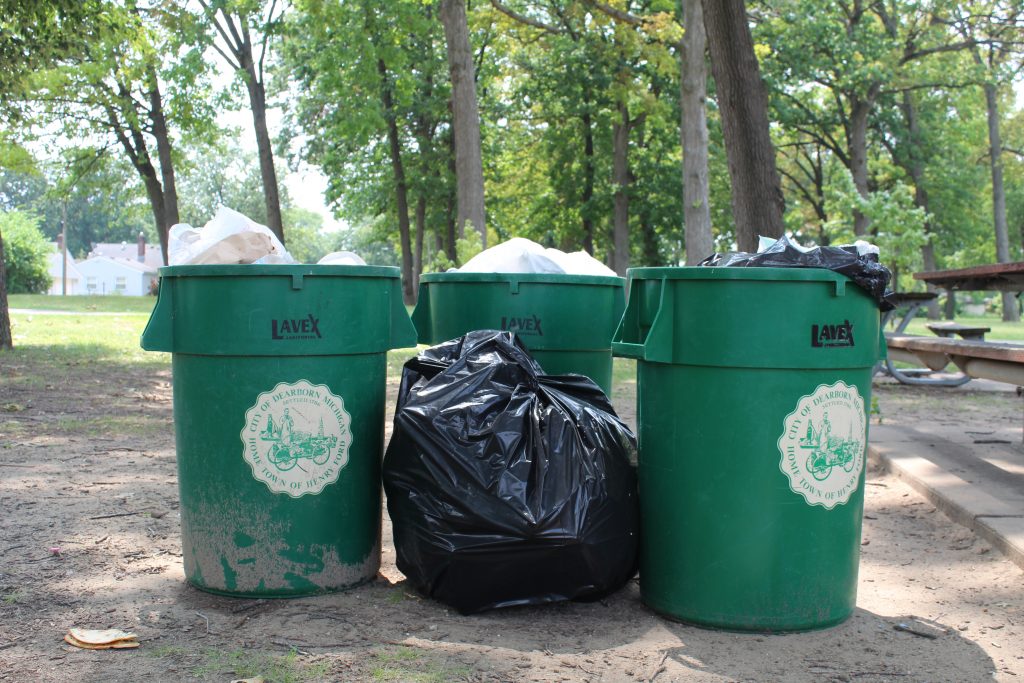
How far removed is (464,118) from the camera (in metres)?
11.3

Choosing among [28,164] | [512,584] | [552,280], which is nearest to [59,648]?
[512,584]

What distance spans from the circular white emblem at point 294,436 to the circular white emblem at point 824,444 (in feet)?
4.70

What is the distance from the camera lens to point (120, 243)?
115 metres

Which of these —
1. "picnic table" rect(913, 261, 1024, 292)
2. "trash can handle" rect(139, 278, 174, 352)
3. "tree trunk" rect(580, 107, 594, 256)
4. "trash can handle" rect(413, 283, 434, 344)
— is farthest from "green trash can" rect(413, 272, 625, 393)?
"tree trunk" rect(580, 107, 594, 256)

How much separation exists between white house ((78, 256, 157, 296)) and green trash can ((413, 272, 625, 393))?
98.2 m

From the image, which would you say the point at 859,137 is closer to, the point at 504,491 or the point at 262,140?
the point at 262,140

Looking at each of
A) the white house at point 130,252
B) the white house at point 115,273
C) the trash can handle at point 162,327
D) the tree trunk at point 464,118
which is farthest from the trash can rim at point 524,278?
the white house at point 130,252

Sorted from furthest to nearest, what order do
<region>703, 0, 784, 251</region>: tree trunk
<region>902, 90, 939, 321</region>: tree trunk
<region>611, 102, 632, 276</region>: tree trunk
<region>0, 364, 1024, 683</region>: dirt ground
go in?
<region>902, 90, 939, 321</region>: tree trunk → <region>611, 102, 632, 276</region>: tree trunk → <region>703, 0, 784, 251</region>: tree trunk → <region>0, 364, 1024, 683</region>: dirt ground

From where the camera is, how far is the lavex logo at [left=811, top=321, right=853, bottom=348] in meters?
2.85

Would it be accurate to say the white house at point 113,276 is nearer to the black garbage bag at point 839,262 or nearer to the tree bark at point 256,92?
the tree bark at point 256,92

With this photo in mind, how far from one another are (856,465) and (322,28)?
14.3m

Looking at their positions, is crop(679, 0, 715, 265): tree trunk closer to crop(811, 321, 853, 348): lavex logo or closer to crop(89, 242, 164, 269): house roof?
crop(811, 321, 853, 348): lavex logo

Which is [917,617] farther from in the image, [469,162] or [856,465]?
[469,162]

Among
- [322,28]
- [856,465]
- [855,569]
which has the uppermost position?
[322,28]
